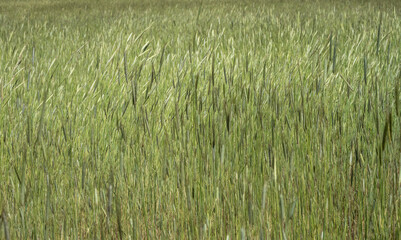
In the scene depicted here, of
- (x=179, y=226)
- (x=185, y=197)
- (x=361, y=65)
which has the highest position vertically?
(x=361, y=65)

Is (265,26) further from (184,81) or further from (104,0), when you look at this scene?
(104,0)

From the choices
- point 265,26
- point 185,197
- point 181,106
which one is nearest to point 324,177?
point 185,197

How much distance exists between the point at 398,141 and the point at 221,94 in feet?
2.55

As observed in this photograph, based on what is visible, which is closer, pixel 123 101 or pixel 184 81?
pixel 123 101

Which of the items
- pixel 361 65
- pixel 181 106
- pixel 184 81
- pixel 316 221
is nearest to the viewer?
pixel 316 221

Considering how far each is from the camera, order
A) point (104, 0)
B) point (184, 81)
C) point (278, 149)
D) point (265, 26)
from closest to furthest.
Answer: point (278, 149)
point (184, 81)
point (265, 26)
point (104, 0)

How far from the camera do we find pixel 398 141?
1444 mm

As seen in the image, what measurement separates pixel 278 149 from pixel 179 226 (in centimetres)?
49

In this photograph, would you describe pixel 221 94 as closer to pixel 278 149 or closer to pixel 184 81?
pixel 184 81

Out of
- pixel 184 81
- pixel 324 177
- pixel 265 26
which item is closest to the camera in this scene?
pixel 324 177

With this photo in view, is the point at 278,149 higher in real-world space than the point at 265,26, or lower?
lower

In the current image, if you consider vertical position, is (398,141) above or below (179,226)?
above

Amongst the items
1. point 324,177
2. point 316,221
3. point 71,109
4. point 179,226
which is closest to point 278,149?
point 324,177

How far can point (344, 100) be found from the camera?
189cm
